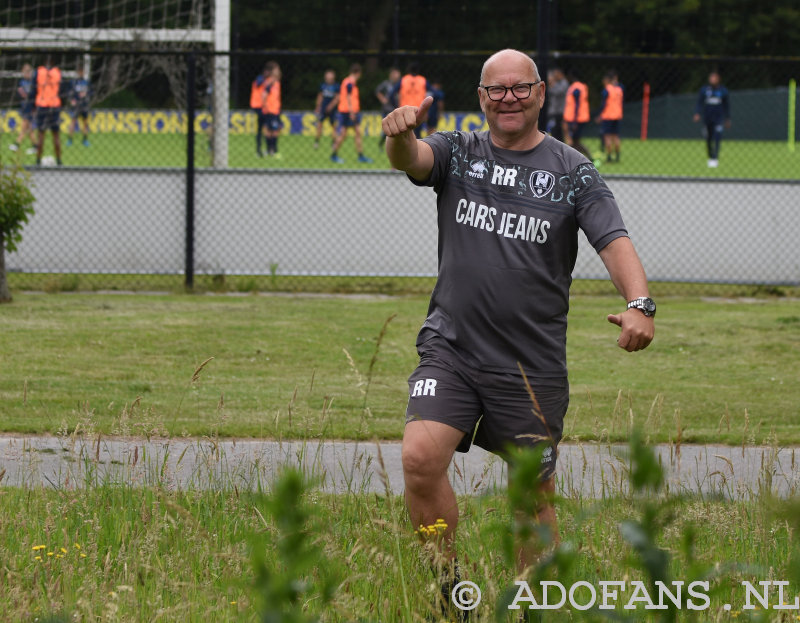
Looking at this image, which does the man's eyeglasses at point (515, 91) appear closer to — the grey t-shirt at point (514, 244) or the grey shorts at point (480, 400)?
the grey t-shirt at point (514, 244)

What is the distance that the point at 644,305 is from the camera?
3.66 meters

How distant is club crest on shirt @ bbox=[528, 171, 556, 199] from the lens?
4.03 metres

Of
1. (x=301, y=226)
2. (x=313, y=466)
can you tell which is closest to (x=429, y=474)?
(x=313, y=466)

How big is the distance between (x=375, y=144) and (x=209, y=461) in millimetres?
29718

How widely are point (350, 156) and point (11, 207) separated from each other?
63.2 ft

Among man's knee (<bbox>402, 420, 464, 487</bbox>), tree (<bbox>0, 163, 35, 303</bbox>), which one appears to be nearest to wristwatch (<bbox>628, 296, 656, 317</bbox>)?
man's knee (<bbox>402, 420, 464, 487</bbox>)

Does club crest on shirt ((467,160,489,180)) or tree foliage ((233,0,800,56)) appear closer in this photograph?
club crest on shirt ((467,160,489,180))

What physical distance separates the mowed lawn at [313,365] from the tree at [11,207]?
49 centimetres

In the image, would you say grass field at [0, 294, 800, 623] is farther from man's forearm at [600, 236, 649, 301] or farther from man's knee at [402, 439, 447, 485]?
man's forearm at [600, 236, 649, 301]

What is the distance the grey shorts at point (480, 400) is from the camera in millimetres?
3973

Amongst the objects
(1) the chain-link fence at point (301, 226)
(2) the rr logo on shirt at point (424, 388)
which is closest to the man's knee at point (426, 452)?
(2) the rr logo on shirt at point (424, 388)

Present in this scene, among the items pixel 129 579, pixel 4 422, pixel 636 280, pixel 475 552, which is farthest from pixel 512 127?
pixel 4 422

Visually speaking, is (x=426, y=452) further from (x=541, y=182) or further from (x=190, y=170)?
(x=190, y=170)

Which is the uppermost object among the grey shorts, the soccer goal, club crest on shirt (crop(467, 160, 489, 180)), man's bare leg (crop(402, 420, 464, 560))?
the soccer goal
